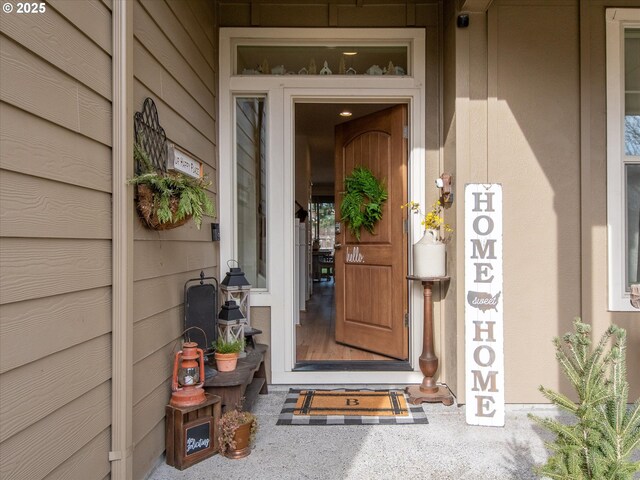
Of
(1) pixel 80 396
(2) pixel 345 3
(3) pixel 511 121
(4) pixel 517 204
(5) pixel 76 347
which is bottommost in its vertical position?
(1) pixel 80 396

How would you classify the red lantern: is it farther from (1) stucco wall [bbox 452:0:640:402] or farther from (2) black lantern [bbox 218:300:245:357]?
(1) stucco wall [bbox 452:0:640:402]

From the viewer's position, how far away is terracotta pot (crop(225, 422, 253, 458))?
211cm

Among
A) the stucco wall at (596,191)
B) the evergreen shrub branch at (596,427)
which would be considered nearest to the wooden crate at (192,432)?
the evergreen shrub branch at (596,427)

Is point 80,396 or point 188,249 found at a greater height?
point 188,249

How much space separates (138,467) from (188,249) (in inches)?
44.2

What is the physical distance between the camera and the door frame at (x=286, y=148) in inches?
123

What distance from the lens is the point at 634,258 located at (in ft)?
9.02

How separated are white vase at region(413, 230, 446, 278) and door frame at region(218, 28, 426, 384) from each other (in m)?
0.37

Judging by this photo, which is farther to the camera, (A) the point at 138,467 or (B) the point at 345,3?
(B) the point at 345,3

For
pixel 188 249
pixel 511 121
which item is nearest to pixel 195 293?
pixel 188 249

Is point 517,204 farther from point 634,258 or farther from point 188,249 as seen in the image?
point 188,249

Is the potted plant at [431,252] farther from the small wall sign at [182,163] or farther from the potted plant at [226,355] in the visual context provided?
the small wall sign at [182,163]

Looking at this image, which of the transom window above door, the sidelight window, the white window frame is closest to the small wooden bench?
the sidelight window

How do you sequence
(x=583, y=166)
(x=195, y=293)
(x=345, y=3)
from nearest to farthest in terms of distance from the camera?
(x=195, y=293), (x=583, y=166), (x=345, y=3)
